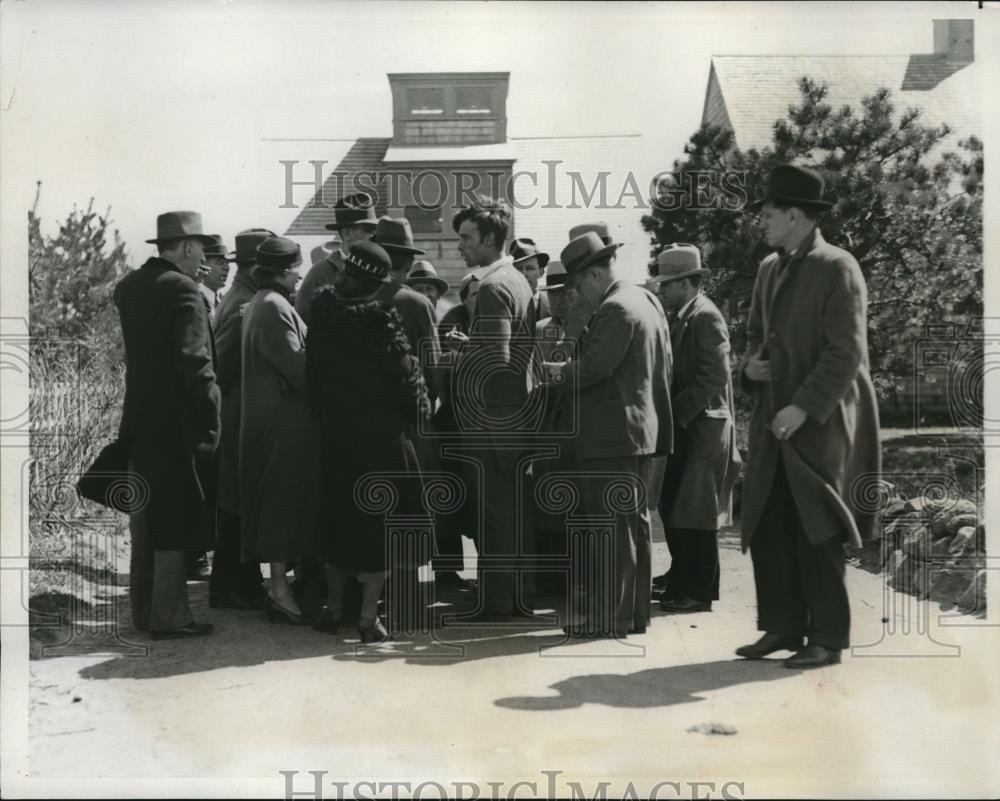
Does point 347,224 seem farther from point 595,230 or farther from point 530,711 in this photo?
point 530,711

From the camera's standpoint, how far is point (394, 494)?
590 centimetres

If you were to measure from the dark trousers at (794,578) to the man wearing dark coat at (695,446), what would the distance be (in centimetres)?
92

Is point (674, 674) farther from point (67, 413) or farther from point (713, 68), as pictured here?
point (67, 413)

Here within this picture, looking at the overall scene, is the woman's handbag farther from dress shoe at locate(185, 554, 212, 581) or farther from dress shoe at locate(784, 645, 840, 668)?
dress shoe at locate(784, 645, 840, 668)

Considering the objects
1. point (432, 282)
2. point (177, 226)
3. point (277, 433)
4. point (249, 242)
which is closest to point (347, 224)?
point (249, 242)

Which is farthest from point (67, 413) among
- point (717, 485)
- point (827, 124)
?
point (827, 124)

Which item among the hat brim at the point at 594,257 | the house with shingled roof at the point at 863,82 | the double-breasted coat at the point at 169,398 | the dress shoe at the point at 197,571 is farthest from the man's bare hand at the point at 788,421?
the dress shoe at the point at 197,571

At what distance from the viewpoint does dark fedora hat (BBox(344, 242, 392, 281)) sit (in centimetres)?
570

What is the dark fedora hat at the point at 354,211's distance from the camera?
21.6ft

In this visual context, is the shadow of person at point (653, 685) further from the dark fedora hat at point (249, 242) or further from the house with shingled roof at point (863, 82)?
the house with shingled roof at point (863, 82)

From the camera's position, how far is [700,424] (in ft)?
21.7

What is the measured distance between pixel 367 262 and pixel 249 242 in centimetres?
120

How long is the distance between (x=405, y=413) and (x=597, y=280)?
1.21 meters

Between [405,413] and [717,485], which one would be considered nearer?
[405,413]
